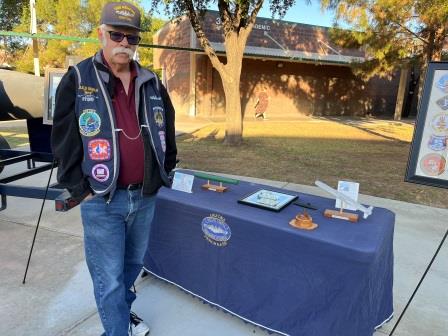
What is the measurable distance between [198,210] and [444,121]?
166cm

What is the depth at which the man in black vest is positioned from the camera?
1902mm

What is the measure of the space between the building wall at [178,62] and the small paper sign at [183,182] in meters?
17.0

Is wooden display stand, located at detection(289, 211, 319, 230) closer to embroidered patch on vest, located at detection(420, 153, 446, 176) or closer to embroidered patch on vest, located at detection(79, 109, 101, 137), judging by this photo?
embroidered patch on vest, located at detection(420, 153, 446, 176)

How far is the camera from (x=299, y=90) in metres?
22.9

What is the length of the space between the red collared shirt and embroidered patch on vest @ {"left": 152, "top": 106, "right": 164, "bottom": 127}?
12 cm

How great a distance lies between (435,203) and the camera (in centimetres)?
571

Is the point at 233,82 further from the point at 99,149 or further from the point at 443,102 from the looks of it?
the point at 99,149

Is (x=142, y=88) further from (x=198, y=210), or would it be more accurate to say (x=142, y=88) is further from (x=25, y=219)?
(x=25, y=219)

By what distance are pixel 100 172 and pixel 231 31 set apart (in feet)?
28.0

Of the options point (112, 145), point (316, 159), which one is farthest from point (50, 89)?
point (316, 159)

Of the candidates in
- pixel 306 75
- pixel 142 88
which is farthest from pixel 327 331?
pixel 306 75

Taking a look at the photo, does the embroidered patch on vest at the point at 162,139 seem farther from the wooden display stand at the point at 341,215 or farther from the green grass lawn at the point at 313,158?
the green grass lawn at the point at 313,158

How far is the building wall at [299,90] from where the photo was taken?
2019cm

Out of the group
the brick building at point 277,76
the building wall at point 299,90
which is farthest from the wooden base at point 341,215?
the building wall at point 299,90
